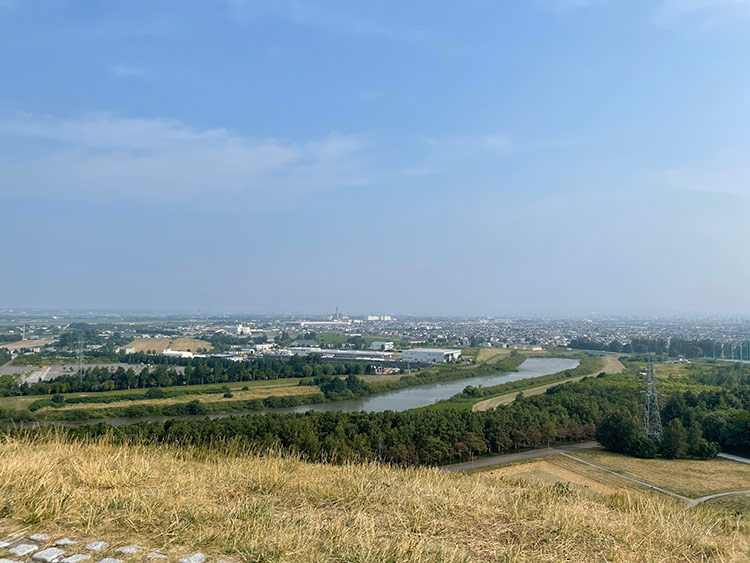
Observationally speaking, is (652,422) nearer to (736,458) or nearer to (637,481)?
(736,458)

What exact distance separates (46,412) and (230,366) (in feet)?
42.4

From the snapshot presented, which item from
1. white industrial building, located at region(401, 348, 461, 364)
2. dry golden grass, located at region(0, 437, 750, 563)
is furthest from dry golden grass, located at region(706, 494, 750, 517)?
white industrial building, located at region(401, 348, 461, 364)

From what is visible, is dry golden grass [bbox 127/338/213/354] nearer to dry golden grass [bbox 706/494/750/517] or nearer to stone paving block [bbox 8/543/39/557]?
dry golden grass [bbox 706/494/750/517]

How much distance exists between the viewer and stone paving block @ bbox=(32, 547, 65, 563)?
5.75 ft

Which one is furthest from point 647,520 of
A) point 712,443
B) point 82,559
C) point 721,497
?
point 712,443

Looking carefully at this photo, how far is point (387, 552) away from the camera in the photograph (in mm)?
1888

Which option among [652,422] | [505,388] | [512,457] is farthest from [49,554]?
[505,388]

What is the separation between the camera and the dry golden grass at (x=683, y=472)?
10438 millimetres

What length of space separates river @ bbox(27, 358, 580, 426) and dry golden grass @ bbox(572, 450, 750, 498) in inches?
358

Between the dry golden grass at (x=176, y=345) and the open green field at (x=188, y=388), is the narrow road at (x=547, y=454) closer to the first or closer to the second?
the open green field at (x=188, y=388)

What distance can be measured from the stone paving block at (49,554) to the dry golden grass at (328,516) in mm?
170

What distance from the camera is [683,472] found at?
38.3 ft

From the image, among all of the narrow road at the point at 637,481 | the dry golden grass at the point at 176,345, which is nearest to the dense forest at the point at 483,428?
the narrow road at the point at 637,481

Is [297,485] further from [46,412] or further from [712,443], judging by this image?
[46,412]
